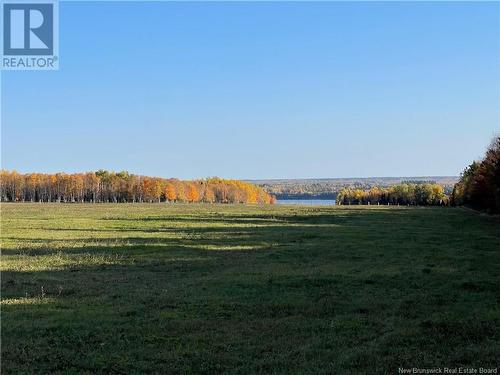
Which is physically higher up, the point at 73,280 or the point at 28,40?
the point at 28,40

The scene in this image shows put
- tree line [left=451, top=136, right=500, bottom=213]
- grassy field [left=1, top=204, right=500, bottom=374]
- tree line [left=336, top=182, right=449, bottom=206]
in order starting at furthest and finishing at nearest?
tree line [left=336, top=182, right=449, bottom=206] → tree line [left=451, top=136, right=500, bottom=213] → grassy field [left=1, top=204, right=500, bottom=374]

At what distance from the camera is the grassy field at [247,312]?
940 cm

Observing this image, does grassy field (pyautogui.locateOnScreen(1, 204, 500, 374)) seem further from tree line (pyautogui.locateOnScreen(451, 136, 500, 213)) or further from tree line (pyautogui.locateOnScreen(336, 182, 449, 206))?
tree line (pyautogui.locateOnScreen(336, 182, 449, 206))

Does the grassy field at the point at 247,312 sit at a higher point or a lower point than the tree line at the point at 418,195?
lower

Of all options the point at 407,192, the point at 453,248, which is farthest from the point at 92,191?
the point at 453,248

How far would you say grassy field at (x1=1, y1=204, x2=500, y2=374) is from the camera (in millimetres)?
9398

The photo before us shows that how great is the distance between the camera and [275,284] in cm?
1745

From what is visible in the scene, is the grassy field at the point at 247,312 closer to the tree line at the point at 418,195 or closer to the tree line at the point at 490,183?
the tree line at the point at 490,183

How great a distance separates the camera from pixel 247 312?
13.2 meters

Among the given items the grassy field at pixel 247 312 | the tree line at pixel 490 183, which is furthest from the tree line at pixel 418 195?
the grassy field at pixel 247 312

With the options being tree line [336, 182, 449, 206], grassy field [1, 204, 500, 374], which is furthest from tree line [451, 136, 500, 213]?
tree line [336, 182, 449, 206]

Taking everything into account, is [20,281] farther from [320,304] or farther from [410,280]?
[410,280]

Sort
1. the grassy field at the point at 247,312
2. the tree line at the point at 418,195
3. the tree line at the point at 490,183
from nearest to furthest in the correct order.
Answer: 1. the grassy field at the point at 247,312
2. the tree line at the point at 490,183
3. the tree line at the point at 418,195

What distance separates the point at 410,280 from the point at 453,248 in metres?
12.6
